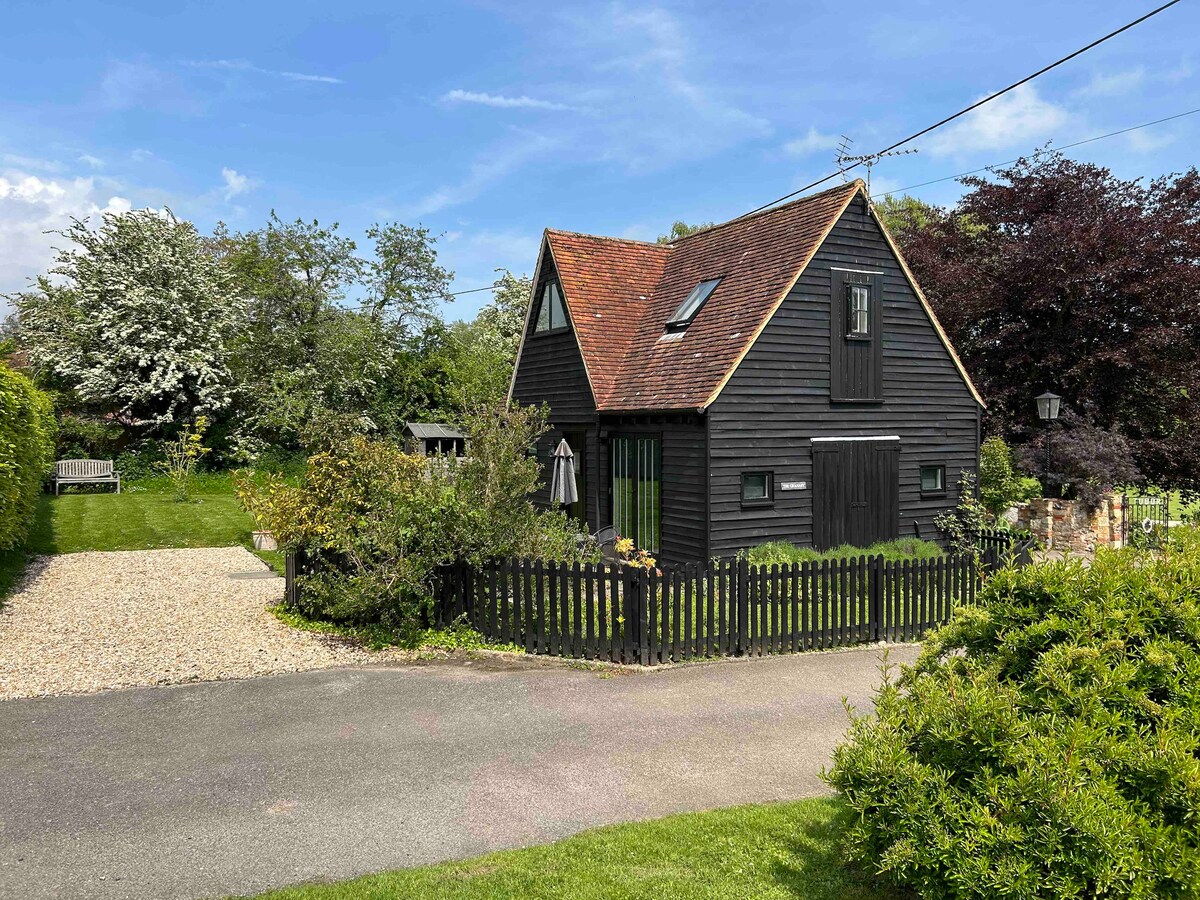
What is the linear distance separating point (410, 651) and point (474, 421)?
333cm

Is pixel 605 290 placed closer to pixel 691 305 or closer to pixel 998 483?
pixel 691 305

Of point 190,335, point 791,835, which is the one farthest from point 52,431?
point 791,835

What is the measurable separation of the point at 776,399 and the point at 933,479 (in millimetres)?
4777

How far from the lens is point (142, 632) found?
11531 mm

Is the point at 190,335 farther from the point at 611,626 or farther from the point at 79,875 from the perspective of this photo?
the point at 79,875

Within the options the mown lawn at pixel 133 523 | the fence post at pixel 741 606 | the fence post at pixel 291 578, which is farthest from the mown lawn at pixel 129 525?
the fence post at pixel 741 606

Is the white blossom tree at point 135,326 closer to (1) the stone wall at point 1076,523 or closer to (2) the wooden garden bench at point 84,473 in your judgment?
(2) the wooden garden bench at point 84,473

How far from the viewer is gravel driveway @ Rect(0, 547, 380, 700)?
31.4ft

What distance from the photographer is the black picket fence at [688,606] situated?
9992 millimetres

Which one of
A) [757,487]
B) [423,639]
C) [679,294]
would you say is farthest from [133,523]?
[757,487]

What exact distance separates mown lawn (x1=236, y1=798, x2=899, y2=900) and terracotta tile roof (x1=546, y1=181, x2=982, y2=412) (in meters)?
9.75

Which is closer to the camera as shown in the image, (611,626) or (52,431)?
(611,626)

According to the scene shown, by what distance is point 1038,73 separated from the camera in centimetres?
1277

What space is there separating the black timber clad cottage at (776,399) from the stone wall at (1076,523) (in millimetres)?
3965
